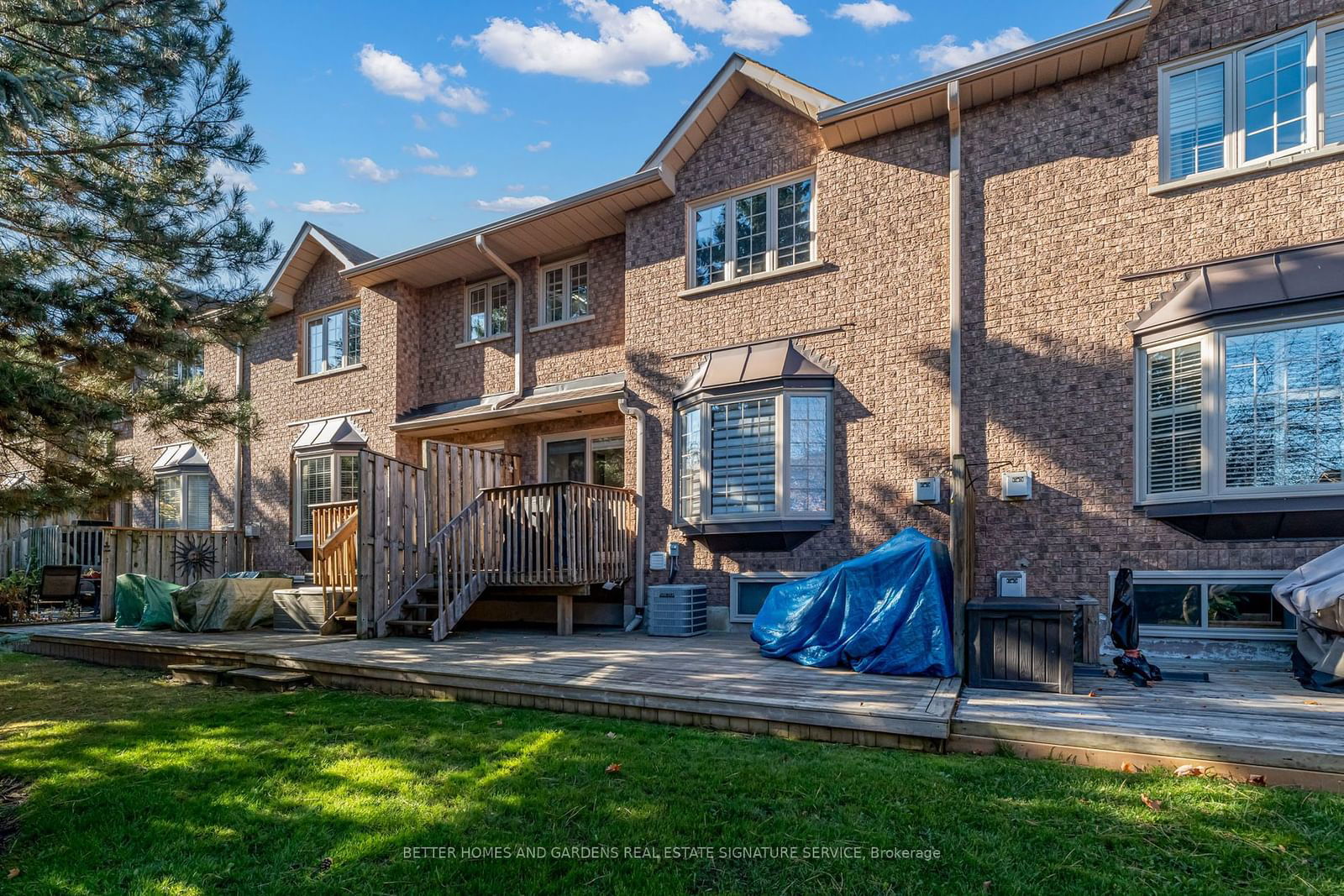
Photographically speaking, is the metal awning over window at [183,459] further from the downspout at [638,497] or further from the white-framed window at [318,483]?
the downspout at [638,497]

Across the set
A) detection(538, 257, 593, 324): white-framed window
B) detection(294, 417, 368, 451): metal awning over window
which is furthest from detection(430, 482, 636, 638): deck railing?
detection(294, 417, 368, 451): metal awning over window

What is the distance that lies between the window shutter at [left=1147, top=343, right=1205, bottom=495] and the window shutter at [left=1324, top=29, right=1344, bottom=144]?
7.34 feet

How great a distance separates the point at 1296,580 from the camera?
6.02 m

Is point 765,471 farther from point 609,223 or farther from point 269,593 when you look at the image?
point 269,593

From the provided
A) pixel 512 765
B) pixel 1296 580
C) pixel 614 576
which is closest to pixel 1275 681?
pixel 1296 580

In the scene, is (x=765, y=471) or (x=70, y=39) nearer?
(x=70, y=39)

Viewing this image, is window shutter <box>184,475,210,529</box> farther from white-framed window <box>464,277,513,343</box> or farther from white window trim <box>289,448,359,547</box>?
white-framed window <box>464,277,513,343</box>

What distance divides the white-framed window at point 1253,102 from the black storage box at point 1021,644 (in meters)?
4.84

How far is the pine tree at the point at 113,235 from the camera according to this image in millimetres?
6434

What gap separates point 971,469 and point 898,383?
1.27 metres

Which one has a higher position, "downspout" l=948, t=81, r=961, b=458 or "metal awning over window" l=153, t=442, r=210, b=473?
"downspout" l=948, t=81, r=961, b=458

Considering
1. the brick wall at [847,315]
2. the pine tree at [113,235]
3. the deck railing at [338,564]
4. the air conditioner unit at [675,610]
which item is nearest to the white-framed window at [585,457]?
the brick wall at [847,315]

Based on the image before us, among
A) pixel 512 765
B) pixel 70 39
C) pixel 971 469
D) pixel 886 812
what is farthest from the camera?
pixel 971 469

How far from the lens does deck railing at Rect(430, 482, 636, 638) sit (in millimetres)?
8945
